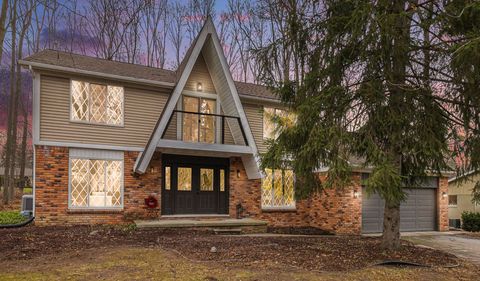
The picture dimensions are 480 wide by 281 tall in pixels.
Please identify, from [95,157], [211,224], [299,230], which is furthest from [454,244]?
[95,157]

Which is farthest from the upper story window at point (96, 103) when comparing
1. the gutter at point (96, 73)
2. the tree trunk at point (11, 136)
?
the tree trunk at point (11, 136)

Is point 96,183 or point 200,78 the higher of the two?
point 200,78

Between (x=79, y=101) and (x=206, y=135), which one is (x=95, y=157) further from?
(x=206, y=135)

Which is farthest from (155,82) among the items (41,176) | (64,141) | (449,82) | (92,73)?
(449,82)

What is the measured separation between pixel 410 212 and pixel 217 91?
31.3 feet

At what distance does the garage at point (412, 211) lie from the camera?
15445mm

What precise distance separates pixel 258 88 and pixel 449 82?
10.0 meters

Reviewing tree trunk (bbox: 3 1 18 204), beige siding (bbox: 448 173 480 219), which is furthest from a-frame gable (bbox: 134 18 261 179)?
beige siding (bbox: 448 173 480 219)

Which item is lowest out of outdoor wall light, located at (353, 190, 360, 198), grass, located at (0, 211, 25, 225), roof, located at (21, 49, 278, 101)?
grass, located at (0, 211, 25, 225)

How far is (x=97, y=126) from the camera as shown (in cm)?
1270

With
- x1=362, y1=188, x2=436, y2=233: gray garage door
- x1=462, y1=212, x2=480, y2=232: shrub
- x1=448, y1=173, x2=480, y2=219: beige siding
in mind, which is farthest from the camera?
x1=448, y1=173, x2=480, y2=219: beige siding

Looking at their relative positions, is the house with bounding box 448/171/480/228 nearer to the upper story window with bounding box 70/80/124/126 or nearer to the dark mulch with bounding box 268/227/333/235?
the dark mulch with bounding box 268/227/333/235

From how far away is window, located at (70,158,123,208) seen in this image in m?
12.3

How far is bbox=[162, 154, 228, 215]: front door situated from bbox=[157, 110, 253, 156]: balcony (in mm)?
560
